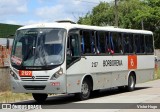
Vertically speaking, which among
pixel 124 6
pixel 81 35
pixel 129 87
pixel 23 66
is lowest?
pixel 129 87

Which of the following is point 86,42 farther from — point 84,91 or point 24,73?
point 24,73

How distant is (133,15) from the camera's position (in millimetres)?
66750

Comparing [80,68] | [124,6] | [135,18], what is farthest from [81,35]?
[124,6]

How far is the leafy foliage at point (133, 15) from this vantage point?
63278 millimetres

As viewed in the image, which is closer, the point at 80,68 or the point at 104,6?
the point at 80,68

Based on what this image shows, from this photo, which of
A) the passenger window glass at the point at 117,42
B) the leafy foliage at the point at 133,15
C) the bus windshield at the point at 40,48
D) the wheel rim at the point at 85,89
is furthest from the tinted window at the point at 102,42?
the leafy foliage at the point at 133,15

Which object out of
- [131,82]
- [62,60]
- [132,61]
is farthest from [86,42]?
[131,82]

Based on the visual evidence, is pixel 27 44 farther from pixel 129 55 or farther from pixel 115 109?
pixel 129 55

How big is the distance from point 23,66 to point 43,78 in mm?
934

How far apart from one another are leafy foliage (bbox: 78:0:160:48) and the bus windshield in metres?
46.9

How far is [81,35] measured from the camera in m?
17.0

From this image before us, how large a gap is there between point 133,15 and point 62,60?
52348 millimetres

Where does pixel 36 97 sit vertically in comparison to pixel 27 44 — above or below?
below

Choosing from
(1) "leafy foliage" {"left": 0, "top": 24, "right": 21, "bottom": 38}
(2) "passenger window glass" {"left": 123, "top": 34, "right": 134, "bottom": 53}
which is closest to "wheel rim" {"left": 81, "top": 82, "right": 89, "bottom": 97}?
(2) "passenger window glass" {"left": 123, "top": 34, "right": 134, "bottom": 53}
